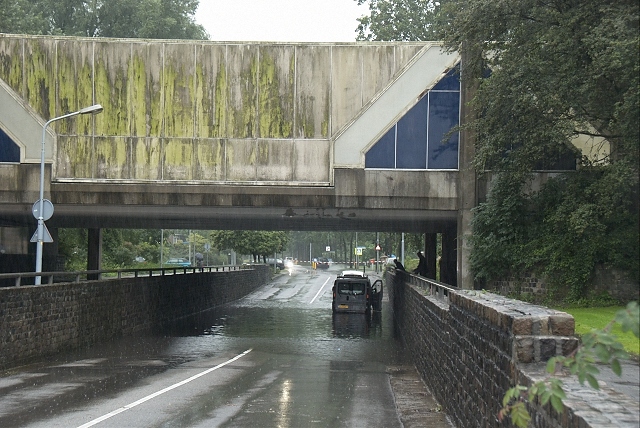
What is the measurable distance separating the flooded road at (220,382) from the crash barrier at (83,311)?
2.20 feet

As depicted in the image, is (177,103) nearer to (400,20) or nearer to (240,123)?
(240,123)

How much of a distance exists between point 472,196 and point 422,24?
123 ft

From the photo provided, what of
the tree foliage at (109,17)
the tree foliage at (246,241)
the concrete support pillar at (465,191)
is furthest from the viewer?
the tree foliage at (246,241)

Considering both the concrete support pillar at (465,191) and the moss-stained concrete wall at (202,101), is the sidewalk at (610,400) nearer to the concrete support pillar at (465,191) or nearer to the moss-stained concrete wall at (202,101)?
the concrete support pillar at (465,191)

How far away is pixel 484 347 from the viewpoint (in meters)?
9.66

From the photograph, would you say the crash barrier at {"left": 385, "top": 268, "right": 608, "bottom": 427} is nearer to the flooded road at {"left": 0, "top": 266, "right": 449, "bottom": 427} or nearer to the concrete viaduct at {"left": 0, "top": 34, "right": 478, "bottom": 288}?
the flooded road at {"left": 0, "top": 266, "right": 449, "bottom": 427}

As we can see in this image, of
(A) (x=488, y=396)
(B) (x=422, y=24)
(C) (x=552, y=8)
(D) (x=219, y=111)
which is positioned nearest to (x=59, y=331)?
(D) (x=219, y=111)

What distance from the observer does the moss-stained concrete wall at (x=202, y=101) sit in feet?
101

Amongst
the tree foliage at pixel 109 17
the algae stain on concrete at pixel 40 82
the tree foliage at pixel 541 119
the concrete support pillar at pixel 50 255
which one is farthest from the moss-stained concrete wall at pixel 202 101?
the tree foliage at pixel 109 17

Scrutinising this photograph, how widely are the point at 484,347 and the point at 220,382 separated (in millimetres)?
11050

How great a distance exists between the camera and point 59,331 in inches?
985

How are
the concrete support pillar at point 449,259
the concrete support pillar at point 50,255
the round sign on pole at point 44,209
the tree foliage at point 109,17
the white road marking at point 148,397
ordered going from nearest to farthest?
the white road marking at point 148,397
the round sign on pole at point 44,209
the concrete support pillar at point 449,259
the concrete support pillar at point 50,255
the tree foliage at point 109,17

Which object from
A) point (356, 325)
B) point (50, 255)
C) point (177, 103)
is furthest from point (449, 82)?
point (50, 255)

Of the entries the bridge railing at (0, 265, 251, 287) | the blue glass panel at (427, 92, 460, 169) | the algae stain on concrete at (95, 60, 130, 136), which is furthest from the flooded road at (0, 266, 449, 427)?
the algae stain on concrete at (95, 60, 130, 136)
